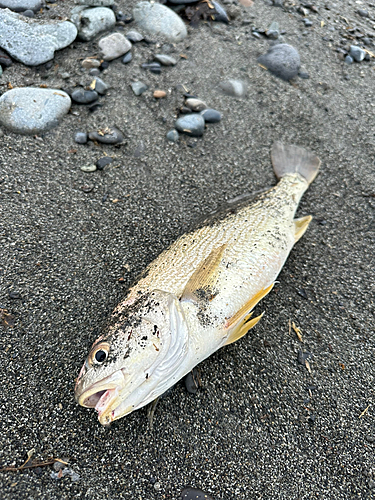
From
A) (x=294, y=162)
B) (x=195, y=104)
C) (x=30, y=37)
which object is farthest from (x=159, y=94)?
(x=294, y=162)

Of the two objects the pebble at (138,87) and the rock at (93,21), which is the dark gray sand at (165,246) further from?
the rock at (93,21)

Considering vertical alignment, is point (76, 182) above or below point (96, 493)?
above

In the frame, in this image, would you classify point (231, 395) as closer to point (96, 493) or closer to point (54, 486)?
point (96, 493)

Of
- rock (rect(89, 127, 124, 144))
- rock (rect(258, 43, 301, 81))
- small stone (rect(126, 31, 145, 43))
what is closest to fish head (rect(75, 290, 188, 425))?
rock (rect(89, 127, 124, 144))

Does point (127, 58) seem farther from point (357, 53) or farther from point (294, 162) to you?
point (357, 53)

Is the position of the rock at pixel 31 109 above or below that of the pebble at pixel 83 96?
below

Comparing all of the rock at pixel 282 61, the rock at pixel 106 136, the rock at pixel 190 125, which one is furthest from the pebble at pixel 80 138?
the rock at pixel 282 61

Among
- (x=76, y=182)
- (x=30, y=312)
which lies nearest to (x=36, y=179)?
(x=76, y=182)
